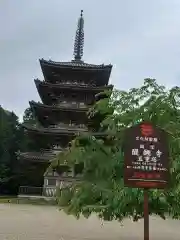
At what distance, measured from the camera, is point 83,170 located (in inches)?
347

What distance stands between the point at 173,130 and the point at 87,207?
103 inches

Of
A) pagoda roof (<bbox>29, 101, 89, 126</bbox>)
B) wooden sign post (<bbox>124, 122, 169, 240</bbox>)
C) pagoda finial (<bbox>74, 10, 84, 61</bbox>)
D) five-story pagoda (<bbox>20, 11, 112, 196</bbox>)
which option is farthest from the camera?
pagoda finial (<bbox>74, 10, 84, 61</bbox>)

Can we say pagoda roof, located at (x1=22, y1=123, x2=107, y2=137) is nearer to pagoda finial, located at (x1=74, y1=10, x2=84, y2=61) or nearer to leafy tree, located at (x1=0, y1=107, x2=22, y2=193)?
pagoda finial, located at (x1=74, y1=10, x2=84, y2=61)

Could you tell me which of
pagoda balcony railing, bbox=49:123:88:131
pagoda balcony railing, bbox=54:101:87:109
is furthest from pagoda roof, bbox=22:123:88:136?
pagoda balcony railing, bbox=54:101:87:109

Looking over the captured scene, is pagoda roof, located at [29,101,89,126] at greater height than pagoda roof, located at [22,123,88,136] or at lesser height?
greater

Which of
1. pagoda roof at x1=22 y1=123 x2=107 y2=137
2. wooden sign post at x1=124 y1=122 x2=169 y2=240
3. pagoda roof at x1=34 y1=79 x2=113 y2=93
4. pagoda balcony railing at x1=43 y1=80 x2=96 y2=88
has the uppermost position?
pagoda balcony railing at x1=43 y1=80 x2=96 y2=88

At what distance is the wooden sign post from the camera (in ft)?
19.9

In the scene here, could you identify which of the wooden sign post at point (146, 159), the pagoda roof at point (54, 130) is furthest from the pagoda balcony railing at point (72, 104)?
the wooden sign post at point (146, 159)

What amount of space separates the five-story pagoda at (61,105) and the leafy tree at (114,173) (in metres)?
22.1

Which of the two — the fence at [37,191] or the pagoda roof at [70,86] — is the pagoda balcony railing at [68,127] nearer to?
the pagoda roof at [70,86]

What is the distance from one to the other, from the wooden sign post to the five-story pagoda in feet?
82.0

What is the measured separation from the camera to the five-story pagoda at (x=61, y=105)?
3197cm

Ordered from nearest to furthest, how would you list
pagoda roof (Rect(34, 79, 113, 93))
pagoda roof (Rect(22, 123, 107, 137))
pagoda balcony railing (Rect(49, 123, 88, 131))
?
pagoda roof (Rect(22, 123, 107, 137)) → pagoda balcony railing (Rect(49, 123, 88, 131)) → pagoda roof (Rect(34, 79, 113, 93))

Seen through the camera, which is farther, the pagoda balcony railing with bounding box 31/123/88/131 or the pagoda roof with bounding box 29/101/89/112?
the pagoda balcony railing with bounding box 31/123/88/131
